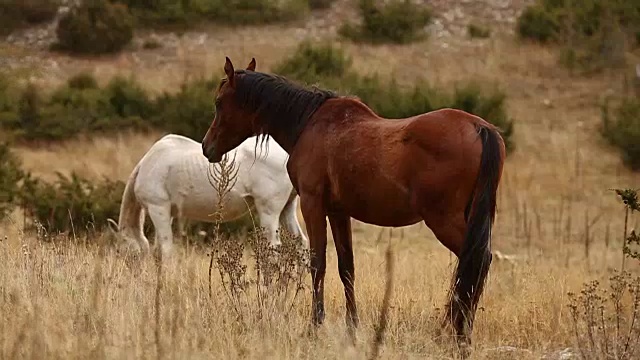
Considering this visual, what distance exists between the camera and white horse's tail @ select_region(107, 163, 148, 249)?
959 centimetres

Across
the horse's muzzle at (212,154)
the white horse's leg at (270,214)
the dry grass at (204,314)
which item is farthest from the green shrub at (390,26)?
the horse's muzzle at (212,154)

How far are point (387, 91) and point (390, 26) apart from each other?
8.05 m

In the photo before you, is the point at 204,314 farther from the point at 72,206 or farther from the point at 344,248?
the point at 72,206

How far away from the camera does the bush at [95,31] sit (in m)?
27.6

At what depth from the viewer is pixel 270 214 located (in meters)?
9.54

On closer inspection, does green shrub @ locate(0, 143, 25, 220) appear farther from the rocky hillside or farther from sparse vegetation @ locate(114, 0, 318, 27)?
sparse vegetation @ locate(114, 0, 318, 27)

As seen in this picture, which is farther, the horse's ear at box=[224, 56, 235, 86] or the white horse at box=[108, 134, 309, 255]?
the white horse at box=[108, 134, 309, 255]

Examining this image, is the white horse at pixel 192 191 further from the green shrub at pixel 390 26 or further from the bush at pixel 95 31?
the green shrub at pixel 390 26

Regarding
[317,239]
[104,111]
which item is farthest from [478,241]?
[104,111]

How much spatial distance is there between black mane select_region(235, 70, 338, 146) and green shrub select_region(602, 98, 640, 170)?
12.5 meters

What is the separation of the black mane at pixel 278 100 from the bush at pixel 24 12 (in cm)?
2451

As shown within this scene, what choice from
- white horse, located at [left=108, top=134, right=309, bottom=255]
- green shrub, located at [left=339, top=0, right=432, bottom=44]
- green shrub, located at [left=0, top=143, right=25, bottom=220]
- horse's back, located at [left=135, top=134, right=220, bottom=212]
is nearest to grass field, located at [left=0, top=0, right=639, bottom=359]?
white horse, located at [left=108, top=134, right=309, bottom=255]

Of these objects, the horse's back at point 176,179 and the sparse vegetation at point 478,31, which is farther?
the sparse vegetation at point 478,31

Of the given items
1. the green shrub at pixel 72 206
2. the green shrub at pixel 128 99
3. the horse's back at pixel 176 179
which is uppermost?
the horse's back at pixel 176 179
